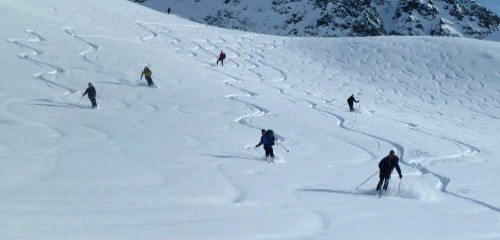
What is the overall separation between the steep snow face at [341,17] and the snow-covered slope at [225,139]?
110700mm

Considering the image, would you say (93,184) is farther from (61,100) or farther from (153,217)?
(61,100)

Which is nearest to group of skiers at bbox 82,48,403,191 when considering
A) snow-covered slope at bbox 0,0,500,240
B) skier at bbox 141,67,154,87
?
snow-covered slope at bbox 0,0,500,240

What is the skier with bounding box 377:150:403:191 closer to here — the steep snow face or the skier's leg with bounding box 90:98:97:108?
the skier's leg with bounding box 90:98:97:108

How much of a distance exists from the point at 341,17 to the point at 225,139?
141836 mm

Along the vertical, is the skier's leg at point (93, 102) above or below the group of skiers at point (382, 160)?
below

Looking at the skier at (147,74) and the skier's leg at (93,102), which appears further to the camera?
the skier at (147,74)

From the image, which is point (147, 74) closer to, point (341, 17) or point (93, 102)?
point (93, 102)

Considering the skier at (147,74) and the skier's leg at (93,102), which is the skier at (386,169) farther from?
the skier at (147,74)

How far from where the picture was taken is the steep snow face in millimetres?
148500

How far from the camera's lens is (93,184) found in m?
9.50

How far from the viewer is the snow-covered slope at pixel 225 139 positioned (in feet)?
27.2

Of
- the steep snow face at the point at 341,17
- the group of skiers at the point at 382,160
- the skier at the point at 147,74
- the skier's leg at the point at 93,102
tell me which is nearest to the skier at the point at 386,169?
the group of skiers at the point at 382,160

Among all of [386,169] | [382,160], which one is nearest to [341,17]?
[382,160]

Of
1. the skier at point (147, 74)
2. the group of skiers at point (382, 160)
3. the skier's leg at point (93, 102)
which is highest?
the group of skiers at point (382, 160)
